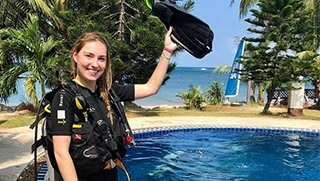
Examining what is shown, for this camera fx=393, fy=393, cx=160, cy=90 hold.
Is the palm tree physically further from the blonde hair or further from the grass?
the blonde hair

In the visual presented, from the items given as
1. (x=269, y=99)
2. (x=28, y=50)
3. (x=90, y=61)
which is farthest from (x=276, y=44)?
(x=90, y=61)

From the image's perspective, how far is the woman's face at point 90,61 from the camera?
65.0 inches

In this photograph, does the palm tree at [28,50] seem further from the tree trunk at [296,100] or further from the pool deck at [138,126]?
the tree trunk at [296,100]

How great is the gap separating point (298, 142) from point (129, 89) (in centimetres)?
767

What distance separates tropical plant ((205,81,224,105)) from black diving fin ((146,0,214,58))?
1353 centimetres

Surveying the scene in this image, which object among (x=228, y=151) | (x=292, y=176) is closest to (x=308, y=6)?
(x=228, y=151)

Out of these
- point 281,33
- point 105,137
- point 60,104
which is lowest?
point 105,137

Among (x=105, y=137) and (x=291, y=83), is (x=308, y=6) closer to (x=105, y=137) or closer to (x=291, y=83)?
(x=291, y=83)

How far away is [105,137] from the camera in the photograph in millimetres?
1609

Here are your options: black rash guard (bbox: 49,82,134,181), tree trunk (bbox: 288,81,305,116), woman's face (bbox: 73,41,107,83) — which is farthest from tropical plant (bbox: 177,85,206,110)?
black rash guard (bbox: 49,82,134,181)

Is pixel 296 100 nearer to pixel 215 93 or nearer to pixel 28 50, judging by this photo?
pixel 215 93

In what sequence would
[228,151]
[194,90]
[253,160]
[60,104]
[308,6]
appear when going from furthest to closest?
[308,6], [194,90], [228,151], [253,160], [60,104]

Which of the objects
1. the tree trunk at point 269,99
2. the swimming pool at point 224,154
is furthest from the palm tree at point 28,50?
the tree trunk at point 269,99

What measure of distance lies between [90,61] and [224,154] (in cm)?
646
